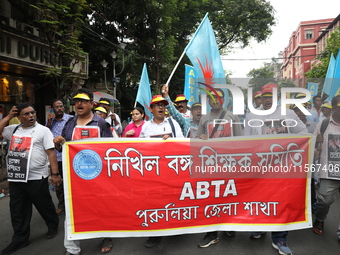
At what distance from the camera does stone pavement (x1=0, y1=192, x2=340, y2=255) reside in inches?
124

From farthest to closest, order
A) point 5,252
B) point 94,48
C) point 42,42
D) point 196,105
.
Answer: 1. point 94,48
2. point 42,42
3. point 196,105
4. point 5,252

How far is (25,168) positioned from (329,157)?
3725 millimetres

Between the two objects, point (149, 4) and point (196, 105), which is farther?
point (149, 4)

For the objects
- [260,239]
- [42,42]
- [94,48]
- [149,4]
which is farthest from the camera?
[94,48]

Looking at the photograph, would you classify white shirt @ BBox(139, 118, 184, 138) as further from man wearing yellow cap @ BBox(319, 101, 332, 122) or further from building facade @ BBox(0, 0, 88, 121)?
building facade @ BBox(0, 0, 88, 121)

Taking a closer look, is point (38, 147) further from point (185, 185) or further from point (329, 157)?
point (329, 157)

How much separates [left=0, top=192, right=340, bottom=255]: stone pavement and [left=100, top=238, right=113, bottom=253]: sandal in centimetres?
6

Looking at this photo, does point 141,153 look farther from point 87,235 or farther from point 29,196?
point 29,196

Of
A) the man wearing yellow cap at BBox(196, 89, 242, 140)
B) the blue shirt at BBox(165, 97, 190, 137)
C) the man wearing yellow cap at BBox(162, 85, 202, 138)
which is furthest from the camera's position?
the man wearing yellow cap at BBox(162, 85, 202, 138)

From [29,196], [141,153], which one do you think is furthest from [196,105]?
[29,196]

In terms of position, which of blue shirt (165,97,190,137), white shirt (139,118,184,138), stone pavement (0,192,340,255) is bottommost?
stone pavement (0,192,340,255)

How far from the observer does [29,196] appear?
334 cm

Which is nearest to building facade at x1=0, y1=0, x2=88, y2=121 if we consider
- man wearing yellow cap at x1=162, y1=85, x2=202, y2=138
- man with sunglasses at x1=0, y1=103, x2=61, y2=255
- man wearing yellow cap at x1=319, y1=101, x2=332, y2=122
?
man wearing yellow cap at x1=162, y1=85, x2=202, y2=138

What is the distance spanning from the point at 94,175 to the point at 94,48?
14.5 m
